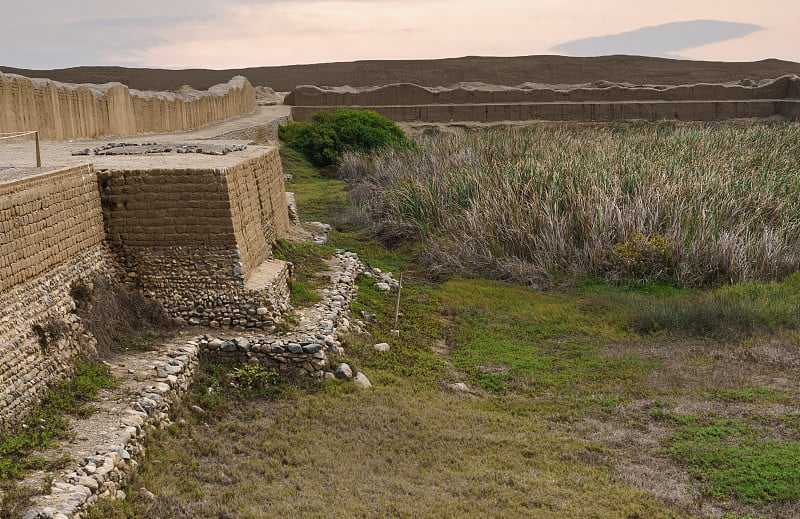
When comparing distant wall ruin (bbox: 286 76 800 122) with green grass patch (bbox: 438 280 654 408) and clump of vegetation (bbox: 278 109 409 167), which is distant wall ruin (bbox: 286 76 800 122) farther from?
green grass patch (bbox: 438 280 654 408)

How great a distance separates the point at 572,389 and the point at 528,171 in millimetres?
6867

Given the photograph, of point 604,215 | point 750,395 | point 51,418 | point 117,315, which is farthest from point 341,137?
point 51,418

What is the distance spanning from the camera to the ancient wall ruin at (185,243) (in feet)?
28.7

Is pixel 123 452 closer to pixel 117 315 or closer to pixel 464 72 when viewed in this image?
pixel 117 315

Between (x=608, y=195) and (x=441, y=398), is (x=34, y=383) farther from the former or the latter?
(x=608, y=195)

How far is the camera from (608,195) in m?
13.6

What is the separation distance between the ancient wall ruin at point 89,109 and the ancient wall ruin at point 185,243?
7090 millimetres

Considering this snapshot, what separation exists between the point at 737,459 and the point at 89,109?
1479 cm

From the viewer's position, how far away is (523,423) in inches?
307

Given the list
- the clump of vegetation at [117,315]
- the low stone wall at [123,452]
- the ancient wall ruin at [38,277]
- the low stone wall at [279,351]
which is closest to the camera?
the low stone wall at [123,452]

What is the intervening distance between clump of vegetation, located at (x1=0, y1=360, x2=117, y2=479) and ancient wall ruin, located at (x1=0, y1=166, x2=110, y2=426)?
10 centimetres

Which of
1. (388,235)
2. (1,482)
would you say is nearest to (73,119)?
(388,235)

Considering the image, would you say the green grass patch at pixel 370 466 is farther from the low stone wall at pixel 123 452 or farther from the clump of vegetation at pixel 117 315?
the clump of vegetation at pixel 117 315

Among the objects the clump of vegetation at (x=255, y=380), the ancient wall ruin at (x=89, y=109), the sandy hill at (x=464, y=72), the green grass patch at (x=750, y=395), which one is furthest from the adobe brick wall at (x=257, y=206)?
the sandy hill at (x=464, y=72)
